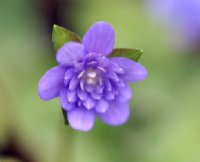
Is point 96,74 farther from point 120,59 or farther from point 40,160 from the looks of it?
point 40,160

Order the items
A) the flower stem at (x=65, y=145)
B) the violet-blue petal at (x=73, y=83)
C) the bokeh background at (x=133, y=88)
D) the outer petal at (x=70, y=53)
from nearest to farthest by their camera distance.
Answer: the outer petal at (x=70, y=53) < the violet-blue petal at (x=73, y=83) < the flower stem at (x=65, y=145) < the bokeh background at (x=133, y=88)

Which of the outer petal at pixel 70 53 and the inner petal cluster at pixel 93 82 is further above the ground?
the outer petal at pixel 70 53

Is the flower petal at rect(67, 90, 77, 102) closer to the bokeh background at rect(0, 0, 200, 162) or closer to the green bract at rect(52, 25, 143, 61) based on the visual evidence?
the green bract at rect(52, 25, 143, 61)

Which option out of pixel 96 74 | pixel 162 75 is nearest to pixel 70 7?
pixel 162 75

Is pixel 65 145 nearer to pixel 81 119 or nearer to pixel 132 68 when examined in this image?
pixel 81 119

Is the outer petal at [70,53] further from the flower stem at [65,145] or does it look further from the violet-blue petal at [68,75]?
the flower stem at [65,145]

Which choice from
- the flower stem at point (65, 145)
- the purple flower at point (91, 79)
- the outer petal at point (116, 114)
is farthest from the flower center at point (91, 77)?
the flower stem at point (65, 145)

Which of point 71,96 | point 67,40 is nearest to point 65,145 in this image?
point 71,96
